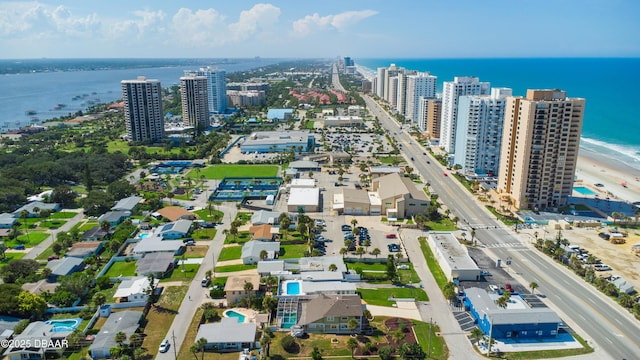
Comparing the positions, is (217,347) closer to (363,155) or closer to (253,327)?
(253,327)

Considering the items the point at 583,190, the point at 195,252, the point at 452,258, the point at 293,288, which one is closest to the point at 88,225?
the point at 195,252

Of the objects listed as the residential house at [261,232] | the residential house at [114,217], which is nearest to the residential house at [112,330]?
the residential house at [261,232]

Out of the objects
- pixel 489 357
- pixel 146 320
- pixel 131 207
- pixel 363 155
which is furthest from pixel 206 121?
pixel 489 357

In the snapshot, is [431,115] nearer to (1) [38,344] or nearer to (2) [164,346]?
(2) [164,346]

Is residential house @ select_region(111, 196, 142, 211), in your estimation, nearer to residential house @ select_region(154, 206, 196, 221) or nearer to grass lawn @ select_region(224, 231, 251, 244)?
residential house @ select_region(154, 206, 196, 221)

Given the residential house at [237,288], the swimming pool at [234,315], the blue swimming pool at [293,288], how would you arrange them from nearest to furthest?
the swimming pool at [234,315] → the residential house at [237,288] → the blue swimming pool at [293,288]

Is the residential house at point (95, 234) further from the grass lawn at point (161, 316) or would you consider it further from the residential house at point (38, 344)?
the residential house at point (38, 344)

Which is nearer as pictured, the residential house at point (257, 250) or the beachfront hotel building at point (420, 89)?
the residential house at point (257, 250)

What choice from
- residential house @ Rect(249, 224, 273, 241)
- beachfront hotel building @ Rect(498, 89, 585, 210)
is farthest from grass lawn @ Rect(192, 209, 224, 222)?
beachfront hotel building @ Rect(498, 89, 585, 210)
